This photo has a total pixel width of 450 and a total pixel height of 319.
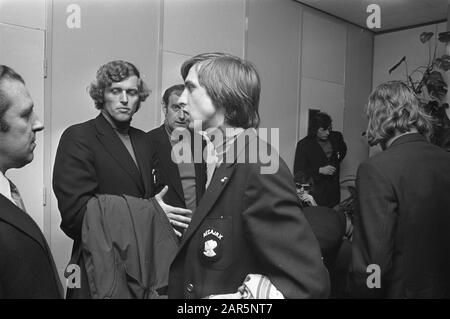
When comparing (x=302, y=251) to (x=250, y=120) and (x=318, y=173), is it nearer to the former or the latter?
(x=250, y=120)

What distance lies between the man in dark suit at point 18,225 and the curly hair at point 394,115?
44.1 inches

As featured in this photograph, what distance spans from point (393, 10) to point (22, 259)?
171 inches

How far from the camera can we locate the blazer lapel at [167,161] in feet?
5.39

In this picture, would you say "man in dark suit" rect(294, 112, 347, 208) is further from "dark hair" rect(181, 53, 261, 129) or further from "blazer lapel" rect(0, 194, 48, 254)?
"blazer lapel" rect(0, 194, 48, 254)

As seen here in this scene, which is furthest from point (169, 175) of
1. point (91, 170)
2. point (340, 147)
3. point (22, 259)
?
point (340, 147)

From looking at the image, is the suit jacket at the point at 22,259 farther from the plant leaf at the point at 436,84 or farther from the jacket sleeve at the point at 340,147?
the jacket sleeve at the point at 340,147

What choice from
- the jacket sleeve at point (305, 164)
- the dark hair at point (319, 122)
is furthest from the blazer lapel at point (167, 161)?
the dark hair at point (319, 122)

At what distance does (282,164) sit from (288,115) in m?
3.16

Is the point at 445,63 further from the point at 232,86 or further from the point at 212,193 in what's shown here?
the point at 212,193

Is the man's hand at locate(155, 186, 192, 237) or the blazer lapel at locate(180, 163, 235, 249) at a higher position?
the blazer lapel at locate(180, 163, 235, 249)

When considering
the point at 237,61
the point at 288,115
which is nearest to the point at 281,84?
the point at 288,115

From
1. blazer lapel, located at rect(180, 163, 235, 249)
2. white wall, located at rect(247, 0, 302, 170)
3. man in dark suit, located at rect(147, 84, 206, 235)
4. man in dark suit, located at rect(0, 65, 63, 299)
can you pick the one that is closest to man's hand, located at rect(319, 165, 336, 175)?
white wall, located at rect(247, 0, 302, 170)

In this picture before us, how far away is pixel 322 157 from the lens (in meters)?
3.91

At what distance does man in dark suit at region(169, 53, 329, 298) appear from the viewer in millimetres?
884
